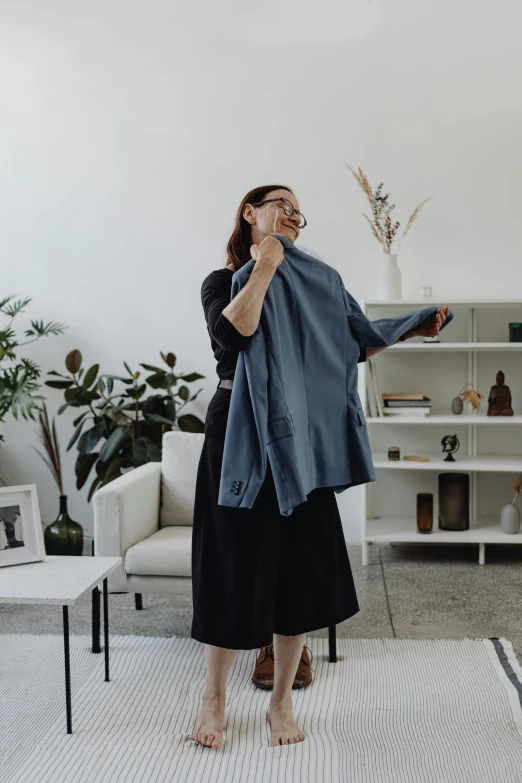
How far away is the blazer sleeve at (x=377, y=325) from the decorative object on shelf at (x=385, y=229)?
1944 millimetres

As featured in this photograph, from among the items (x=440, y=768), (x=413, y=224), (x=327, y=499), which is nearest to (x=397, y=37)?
(x=413, y=224)

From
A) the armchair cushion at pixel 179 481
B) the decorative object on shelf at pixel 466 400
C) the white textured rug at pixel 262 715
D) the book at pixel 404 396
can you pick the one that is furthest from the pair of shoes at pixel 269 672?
the decorative object on shelf at pixel 466 400

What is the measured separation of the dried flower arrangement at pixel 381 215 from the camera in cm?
398

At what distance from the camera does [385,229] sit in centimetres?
408

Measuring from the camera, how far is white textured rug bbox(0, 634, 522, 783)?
185cm

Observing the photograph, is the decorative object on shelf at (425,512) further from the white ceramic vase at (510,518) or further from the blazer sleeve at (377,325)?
the blazer sleeve at (377,325)

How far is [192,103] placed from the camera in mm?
4242

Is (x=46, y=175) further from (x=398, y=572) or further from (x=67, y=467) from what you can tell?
(x=398, y=572)

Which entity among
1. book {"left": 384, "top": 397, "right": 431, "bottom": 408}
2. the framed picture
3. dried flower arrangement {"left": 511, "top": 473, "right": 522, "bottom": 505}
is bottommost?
dried flower arrangement {"left": 511, "top": 473, "right": 522, "bottom": 505}

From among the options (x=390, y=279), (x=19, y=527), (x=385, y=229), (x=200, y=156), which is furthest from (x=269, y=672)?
(x=200, y=156)

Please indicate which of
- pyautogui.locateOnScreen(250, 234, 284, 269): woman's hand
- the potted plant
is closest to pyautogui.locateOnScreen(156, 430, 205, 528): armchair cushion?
the potted plant

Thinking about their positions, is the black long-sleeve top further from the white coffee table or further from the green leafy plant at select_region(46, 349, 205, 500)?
the green leafy plant at select_region(46, 349, 205, 500)

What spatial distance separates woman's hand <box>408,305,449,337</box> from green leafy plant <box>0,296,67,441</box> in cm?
224

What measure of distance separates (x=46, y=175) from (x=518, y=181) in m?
2.63
